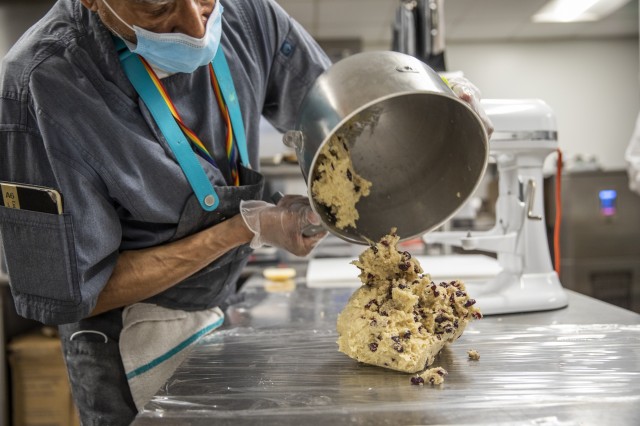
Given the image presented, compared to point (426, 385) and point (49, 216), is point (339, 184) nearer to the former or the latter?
point (426, 385)

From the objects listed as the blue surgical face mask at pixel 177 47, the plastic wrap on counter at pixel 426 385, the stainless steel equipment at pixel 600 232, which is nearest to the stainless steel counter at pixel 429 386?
the plastic wrap on counter at pixel 426 385

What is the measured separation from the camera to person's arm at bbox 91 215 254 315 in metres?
1.05

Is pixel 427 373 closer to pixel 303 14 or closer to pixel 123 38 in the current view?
pixel 123 38

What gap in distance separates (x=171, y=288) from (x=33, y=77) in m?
0.48

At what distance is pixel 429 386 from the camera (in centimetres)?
77

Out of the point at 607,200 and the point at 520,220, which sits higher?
the point at 520,220

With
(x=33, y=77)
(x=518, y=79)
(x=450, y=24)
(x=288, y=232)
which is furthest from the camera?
Result: (x=518, y=79)

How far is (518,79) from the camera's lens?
5371 mm

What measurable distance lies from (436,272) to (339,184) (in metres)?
0.94

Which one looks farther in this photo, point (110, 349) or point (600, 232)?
point (600, 232)

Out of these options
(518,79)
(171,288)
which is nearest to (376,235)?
(171,288)

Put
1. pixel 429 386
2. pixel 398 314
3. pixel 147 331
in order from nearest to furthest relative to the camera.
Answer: pixel 429 386, pixel 398 314, pixel 147 331

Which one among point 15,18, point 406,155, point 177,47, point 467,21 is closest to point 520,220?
point 406,155

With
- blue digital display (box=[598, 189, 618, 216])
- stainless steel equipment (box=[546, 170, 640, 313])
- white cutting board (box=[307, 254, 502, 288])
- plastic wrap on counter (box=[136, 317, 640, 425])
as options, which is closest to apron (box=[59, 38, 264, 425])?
plastic wrap on counter (box=[136, 317, 640, 425])
